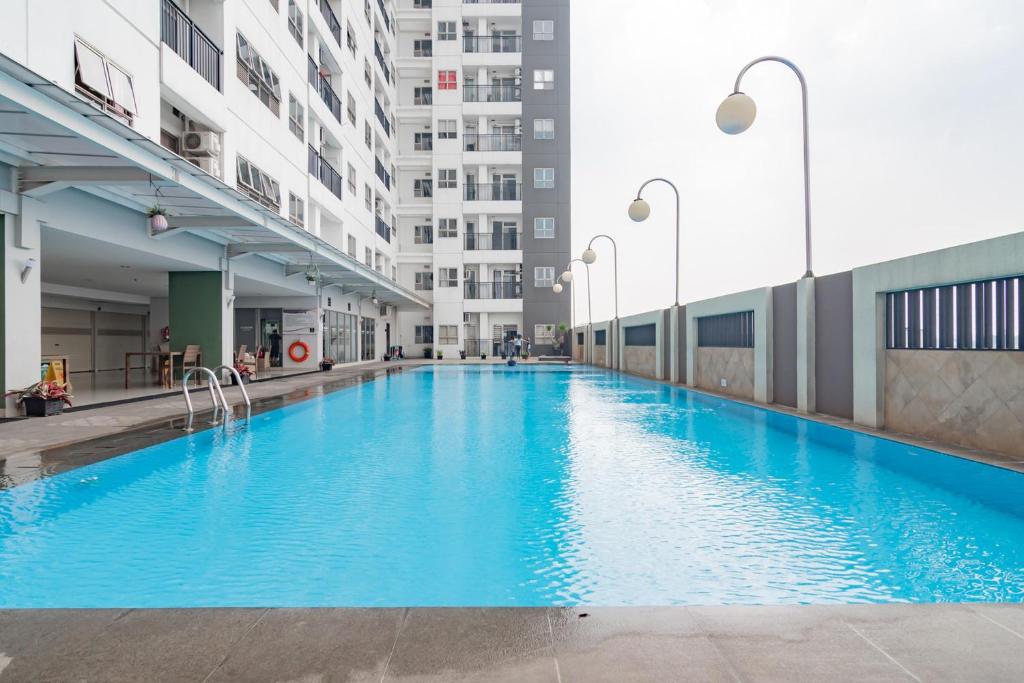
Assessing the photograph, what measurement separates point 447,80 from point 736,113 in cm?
3429

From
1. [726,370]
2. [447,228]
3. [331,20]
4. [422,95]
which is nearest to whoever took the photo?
[726,370]

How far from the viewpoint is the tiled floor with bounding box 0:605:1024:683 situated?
2488mm

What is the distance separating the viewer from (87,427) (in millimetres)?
9094

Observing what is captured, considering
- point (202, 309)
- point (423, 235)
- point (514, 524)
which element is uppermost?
point (423, 235)

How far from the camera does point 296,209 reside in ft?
69.1

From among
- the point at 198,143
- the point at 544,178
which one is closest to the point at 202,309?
the point at 198,143

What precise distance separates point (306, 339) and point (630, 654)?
2374cm

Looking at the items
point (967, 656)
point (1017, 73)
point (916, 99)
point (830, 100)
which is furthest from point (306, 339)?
point (967, 656)

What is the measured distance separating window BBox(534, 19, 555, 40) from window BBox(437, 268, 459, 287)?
16.4m

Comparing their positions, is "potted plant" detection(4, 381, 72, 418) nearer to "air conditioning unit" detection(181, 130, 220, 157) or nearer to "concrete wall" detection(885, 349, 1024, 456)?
"air conditioning unit" detection(181, 130, 220, 157)

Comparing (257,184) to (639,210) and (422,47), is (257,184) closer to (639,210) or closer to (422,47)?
(639,210)

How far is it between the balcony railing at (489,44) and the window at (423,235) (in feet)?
39.1

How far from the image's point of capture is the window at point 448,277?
130 ft

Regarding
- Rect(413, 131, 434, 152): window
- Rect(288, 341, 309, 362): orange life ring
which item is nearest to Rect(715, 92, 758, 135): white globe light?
Rect(288, 341, 309, 362): orange life ring
